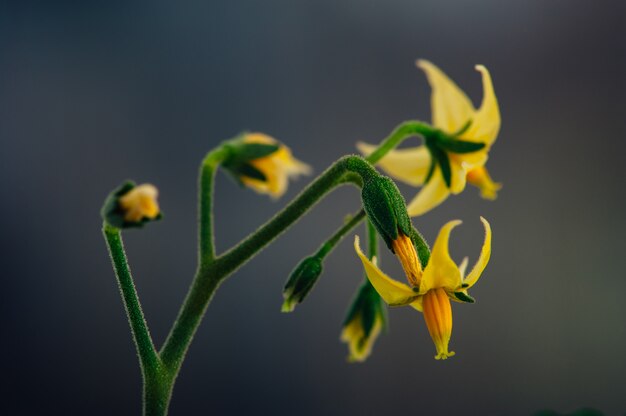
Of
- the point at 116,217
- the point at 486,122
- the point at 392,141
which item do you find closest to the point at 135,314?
the point at 116,217

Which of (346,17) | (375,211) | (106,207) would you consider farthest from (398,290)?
(346,17)

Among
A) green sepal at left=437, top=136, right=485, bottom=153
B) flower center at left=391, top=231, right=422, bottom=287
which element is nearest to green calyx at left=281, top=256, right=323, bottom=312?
flower center at left=391, top=231, right=422, bottom=287

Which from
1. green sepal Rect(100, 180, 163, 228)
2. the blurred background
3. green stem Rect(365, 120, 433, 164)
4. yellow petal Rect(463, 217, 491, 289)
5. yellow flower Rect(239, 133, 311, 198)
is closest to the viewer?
yellow petal Rect(463, 217, 491, 289)

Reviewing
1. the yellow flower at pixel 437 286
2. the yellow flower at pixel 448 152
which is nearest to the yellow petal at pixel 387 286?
the yellow flower at pixel 437 286

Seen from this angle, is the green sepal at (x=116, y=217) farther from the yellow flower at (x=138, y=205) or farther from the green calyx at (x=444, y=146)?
the green calyx at (x=444, y=146)

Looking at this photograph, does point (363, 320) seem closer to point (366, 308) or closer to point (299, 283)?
point (366, 308)

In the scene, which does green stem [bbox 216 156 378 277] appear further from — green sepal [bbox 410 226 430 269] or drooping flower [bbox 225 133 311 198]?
drooping flower [bbox 225 133 311 198]

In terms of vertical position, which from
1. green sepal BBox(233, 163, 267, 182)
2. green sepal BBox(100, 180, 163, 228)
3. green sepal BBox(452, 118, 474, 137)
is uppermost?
green sepal BBox(452, 118, 474, 137)
